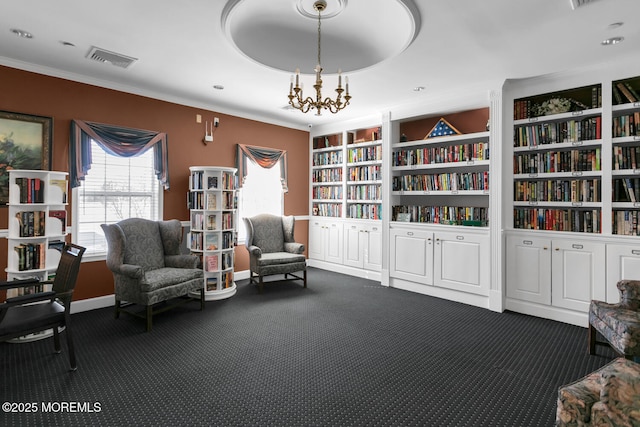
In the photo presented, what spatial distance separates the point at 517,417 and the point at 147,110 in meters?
5.16

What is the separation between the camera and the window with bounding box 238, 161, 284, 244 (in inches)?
233

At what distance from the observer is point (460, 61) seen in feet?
11.8

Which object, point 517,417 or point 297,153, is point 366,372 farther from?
point 297,153

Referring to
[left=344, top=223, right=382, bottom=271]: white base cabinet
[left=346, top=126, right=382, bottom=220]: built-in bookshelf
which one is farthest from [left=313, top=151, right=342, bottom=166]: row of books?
[left=344, top=223, right=382, bottom=271]: white base cabinet

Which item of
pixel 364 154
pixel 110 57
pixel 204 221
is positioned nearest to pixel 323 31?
pixel 110 57

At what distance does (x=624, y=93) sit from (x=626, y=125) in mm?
340

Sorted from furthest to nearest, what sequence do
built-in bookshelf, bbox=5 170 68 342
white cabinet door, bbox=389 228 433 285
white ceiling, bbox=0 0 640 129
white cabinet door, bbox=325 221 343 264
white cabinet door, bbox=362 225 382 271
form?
white cabinet door, bbox=325 221 343 264 < white cabinet door, bbox=362 225 382 271 < white cabinet door, bbox=389 228 433 285 < built-in bookshelf, bbox=5 170 68 342 < white ceiling, bbox=0 0 640 129

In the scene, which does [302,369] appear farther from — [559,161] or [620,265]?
[559,161]

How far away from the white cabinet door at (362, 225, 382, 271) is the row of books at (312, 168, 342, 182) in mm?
1212

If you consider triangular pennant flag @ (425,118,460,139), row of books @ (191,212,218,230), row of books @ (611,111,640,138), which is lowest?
row of books @ (191,212,218,230)

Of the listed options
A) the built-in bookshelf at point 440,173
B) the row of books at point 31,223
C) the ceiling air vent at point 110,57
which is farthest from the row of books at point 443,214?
the row of books at point 31,223

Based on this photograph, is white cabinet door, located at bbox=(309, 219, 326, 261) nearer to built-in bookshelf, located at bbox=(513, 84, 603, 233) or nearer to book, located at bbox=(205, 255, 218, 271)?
book, located at bbox=(205, 255, 218, 271)

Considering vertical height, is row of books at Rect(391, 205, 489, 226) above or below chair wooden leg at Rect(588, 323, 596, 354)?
above

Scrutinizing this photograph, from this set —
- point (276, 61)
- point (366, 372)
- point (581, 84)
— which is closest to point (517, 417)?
point (366, 372)
